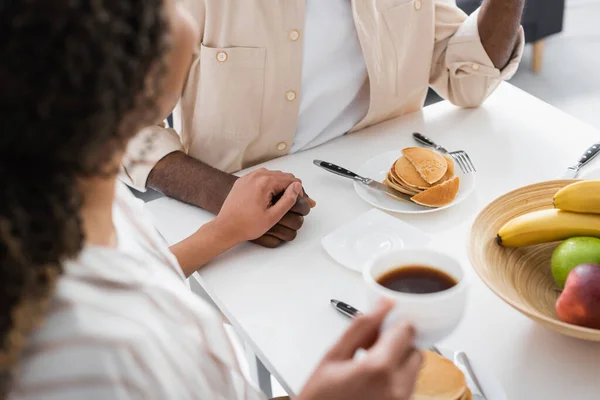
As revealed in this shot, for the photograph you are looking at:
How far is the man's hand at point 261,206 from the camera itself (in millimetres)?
1170

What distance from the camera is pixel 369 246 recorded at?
1160 mm

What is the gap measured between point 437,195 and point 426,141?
22 centimetres

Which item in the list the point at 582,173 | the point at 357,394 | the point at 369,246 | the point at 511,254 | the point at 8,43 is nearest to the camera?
the point at 8,43

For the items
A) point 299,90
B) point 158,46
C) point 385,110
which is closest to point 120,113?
point 158,46

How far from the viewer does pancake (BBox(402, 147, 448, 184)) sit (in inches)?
49.3

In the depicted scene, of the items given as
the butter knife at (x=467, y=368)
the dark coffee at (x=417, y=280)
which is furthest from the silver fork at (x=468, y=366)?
the dark coffee at (x=417, y=280)

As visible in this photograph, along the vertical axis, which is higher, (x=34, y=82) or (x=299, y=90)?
(x=34, y=82)

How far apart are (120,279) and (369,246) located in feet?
1.79

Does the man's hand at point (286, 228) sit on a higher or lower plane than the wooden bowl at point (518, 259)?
lower

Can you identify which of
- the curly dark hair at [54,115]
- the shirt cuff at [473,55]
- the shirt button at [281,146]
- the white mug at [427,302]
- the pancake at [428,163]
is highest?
the curly dark hair at [54,115]

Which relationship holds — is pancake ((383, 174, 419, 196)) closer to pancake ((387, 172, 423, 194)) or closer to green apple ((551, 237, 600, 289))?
pancake ((387, 172, 423, 194))

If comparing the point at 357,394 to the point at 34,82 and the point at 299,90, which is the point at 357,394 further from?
the point at 299,90

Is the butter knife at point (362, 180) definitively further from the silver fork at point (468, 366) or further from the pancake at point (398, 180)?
the silver fork at point (468, 366)

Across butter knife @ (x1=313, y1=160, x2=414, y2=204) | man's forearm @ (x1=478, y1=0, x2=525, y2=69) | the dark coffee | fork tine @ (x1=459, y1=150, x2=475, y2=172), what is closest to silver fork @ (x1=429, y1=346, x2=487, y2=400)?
the dark coffee
